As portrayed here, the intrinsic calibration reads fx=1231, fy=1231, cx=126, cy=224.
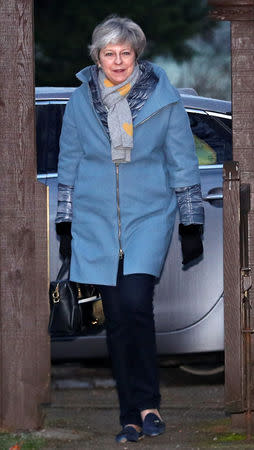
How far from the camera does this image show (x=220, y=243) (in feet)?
22.1

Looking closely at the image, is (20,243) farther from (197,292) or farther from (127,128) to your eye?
(197,292)

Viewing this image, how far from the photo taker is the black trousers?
5.56 metres

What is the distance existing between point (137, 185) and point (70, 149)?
1.24ft

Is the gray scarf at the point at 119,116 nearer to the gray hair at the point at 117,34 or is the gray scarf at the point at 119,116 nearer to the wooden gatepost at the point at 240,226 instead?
the gray hair at the point at 117,34

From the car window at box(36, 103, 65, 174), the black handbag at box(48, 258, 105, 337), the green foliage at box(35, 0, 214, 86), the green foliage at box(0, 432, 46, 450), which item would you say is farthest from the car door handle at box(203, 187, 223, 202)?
the green foliage at box(35, 0, 214, 86)

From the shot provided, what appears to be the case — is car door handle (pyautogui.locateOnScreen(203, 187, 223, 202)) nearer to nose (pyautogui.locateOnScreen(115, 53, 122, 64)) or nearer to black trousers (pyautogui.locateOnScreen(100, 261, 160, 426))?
black trousers (pyautogui.locateOnScreen(100, 261, 160, 426))

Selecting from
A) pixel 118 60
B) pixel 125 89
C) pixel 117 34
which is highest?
pixel 117 34

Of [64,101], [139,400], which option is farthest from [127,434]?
[64,101]

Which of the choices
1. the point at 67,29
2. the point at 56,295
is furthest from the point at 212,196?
the point at 67,29

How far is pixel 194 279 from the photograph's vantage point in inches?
264

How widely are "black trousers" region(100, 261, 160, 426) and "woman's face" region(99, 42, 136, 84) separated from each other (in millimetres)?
847

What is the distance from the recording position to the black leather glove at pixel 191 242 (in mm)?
5520

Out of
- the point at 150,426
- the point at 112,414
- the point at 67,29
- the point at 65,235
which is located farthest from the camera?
the point at 67,29

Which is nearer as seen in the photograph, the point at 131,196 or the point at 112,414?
the point at 131,196
